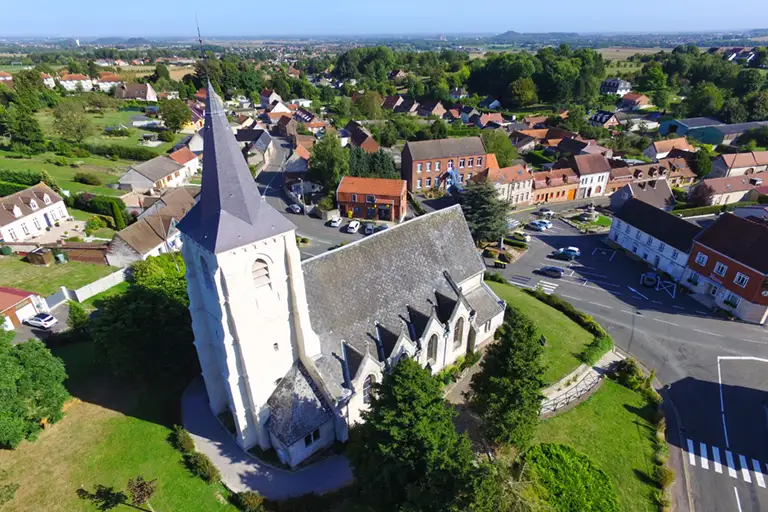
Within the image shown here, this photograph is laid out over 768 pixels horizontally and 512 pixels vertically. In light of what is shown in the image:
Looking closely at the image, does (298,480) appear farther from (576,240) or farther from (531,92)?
(531,92)

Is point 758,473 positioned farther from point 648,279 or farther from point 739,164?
point 739,164

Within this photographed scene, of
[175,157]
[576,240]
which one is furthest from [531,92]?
[175,157]

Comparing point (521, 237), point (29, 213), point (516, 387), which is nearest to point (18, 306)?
point (29, 213)

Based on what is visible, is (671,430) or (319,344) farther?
(671,430)

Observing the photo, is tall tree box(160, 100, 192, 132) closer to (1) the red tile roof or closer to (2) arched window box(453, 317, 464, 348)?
(1) the red tile roof

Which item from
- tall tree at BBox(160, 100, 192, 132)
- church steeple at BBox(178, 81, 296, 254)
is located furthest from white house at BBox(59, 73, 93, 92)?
church steeple at BBox(178, 81, 296, 254)
